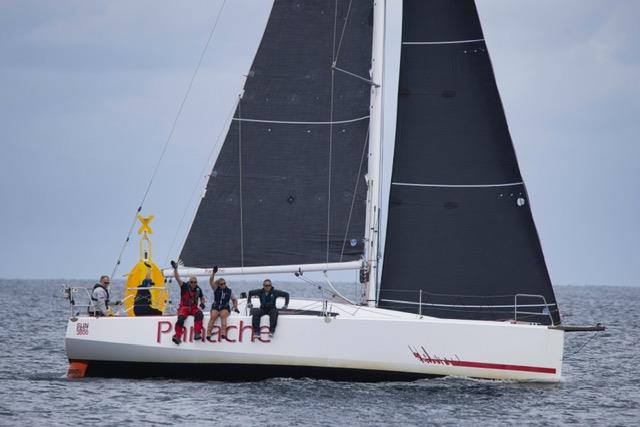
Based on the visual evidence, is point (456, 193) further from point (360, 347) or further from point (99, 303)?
point (99, 303)

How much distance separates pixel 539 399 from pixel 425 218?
3.87 metres

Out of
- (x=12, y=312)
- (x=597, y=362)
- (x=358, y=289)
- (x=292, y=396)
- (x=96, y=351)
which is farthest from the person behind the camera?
(x=12, y=312)

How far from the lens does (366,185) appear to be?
2261cm

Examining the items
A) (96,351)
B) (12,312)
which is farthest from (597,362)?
(12,312)

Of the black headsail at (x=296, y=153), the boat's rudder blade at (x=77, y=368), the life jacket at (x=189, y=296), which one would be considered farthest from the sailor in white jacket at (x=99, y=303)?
the life jacket at (x=189, y=296)

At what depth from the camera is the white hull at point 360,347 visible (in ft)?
69.9

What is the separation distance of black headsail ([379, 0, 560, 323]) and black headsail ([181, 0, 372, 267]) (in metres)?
0.88

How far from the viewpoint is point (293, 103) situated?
2292 cm

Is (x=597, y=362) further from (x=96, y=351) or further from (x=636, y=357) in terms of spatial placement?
(x=96, y=351)

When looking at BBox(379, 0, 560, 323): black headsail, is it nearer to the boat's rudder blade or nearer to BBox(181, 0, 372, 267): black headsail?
BBox(181, 0, 372, 267): black headsail

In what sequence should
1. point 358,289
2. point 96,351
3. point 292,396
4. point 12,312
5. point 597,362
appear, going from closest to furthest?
1. point 292,396
2. point 96,351
3. point 358,289
4. point 597,362
5. point 12,312

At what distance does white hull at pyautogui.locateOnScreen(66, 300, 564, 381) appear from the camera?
21.3 meters

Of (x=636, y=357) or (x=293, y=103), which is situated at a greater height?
(x=293, y=103)

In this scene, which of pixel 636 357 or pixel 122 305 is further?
pixel 636 357
